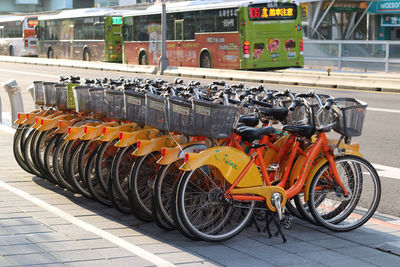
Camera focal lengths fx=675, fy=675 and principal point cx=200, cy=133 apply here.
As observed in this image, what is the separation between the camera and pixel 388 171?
30.7 feet

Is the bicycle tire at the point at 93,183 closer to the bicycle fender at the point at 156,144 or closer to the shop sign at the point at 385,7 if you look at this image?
the bicycle fender at the point at 156,144

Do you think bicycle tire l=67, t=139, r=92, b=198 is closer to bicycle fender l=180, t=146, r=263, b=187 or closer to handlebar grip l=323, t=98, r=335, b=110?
bicycle fender l=180, t=146, r=263, b=187

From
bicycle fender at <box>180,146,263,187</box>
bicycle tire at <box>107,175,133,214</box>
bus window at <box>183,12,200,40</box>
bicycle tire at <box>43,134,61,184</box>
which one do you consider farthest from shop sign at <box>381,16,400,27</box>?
bicycle fender at <box>180,146,263,187</box>

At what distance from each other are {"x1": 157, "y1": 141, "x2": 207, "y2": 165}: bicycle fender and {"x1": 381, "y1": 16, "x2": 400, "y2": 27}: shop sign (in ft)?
120

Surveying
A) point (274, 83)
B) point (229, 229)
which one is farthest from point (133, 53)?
point (229, 229)

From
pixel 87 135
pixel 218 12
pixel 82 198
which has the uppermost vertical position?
pixel 218 12

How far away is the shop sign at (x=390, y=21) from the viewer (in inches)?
1577

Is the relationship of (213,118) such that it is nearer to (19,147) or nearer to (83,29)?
(19,147)

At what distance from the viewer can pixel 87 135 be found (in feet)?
22.4

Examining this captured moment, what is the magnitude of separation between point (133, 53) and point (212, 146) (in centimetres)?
3014

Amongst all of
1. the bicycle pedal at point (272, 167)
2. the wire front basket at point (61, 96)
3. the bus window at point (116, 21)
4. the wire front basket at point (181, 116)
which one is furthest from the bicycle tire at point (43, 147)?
the bus window at point (116, 21)

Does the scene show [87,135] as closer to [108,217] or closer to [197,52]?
[108,217]

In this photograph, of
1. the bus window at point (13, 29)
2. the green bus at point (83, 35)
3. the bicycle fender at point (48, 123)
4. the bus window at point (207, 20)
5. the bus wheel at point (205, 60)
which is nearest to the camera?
the bicycle fender at point (48, 123)

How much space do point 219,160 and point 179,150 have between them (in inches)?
15.0
